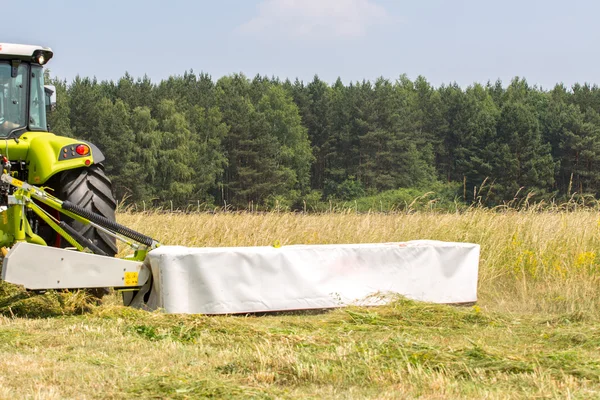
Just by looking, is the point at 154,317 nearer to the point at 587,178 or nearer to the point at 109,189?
the point at 109,189

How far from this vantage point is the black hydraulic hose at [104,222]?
19.5 feet

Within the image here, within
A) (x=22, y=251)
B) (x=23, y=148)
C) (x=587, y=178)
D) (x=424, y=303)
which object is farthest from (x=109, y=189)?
(x=587, y=178)

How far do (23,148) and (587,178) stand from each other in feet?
175

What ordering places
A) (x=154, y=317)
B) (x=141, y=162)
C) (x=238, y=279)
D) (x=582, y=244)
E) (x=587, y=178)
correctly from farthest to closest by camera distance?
(x=587, y=178)
(x=141, y=162)
(x=582, y=244)
(x=238, y=279)
(x=154, y=317)

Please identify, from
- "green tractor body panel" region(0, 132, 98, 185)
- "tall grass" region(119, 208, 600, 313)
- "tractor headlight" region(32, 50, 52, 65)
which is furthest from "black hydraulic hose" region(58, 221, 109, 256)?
"tall grass" region(119, 208, 600, 313)

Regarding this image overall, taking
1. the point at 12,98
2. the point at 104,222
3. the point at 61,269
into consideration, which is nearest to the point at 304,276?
the point at 104,222

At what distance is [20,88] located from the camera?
6.95m

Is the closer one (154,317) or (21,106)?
(154,317)

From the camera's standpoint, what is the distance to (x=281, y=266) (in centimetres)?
618

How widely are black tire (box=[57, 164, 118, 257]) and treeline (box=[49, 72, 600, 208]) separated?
37611mm

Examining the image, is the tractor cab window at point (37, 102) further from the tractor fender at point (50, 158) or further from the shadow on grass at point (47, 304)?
the shadow on grass at point (47, 304)

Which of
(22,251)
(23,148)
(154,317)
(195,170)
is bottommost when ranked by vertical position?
(195,170)

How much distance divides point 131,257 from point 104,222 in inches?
15.4

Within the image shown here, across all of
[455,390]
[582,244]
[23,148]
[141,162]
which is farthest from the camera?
[141,162]
